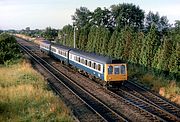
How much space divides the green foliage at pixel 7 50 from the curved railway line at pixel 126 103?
68.5 ft

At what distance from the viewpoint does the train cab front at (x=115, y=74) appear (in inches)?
1058

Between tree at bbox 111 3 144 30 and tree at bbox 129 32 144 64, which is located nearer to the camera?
tree at bbox 129 32 144 64

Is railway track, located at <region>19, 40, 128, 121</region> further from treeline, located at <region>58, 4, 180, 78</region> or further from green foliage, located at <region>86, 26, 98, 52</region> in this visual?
green foliage, located at <region>86, 26, 98, 52</region>

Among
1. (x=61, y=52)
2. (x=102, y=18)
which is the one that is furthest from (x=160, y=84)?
(x=102, y=18)

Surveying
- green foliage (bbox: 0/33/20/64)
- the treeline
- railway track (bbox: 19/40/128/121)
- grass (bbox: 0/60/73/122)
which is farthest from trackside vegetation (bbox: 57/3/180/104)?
green foliage (bbox: 0/33/20/64)

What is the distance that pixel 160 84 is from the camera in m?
29.7

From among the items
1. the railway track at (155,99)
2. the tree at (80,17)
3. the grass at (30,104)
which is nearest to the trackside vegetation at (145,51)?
the railway track at (155,99)

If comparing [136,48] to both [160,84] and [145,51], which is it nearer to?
[145,51]

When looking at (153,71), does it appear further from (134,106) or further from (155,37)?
(134,106)

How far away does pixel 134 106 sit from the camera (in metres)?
22.1

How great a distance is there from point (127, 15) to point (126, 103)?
7744 cm

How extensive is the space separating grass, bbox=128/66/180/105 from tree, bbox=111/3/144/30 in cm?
5864

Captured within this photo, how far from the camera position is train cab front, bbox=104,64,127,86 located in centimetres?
2688

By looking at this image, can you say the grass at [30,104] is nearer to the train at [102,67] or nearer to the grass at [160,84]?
the train at [102,67]
